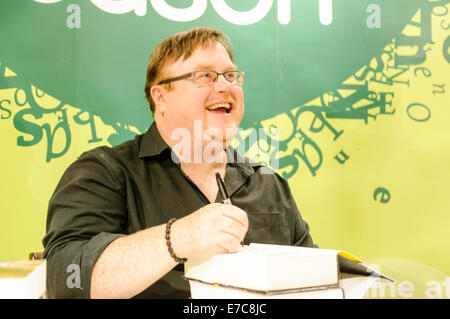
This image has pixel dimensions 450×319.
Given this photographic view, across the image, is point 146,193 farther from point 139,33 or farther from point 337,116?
point 337,116

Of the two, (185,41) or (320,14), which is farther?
(320,14)

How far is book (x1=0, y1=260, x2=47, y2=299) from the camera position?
649mm

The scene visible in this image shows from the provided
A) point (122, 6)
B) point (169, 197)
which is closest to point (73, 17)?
point (122, 6)

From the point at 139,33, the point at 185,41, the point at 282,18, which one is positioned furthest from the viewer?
the point at 282,18

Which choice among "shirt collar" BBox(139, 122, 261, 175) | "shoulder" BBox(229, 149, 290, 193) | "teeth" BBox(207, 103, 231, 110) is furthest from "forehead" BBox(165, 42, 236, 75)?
"shoulder" BBox(229, 149, 290, 193)

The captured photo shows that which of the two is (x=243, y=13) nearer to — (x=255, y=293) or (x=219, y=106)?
(x=219, y=106)

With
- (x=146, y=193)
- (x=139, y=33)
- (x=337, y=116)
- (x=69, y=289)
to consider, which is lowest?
(x=69, y=289)

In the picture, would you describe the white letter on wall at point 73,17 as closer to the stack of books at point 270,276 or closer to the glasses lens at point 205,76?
the glasses lens at point 205,76

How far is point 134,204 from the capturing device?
1233mm

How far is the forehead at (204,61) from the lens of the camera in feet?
4.63

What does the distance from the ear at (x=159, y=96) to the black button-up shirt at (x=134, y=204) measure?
0.42 feet

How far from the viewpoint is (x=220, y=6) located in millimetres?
2084
